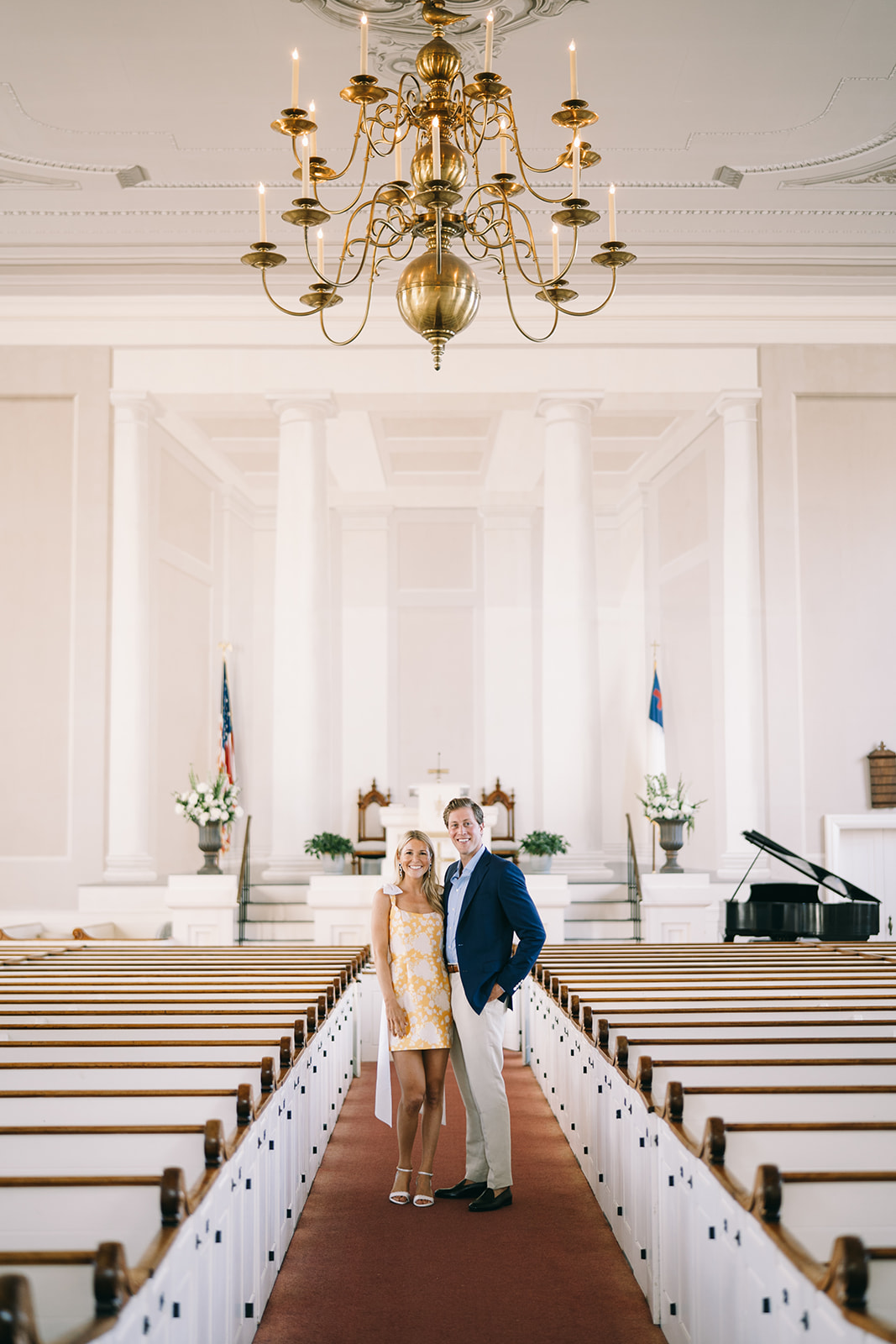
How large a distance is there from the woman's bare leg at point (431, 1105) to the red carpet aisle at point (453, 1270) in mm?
114

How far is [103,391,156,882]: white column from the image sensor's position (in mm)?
12188

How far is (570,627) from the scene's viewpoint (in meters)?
12.6

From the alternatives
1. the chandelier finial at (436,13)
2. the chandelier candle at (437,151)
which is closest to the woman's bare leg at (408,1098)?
the chandelier candle at (437,151)

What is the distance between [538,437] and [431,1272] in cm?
1172

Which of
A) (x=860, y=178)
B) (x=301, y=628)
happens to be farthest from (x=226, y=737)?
(x=860, y=178)

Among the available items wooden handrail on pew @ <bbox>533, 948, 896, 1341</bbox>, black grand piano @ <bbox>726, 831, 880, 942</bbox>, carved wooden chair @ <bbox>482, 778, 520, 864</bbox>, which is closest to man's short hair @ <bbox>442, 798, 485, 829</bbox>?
wooden handrail on pew @ <bbox>533, 948, 896, 1341</bbox>

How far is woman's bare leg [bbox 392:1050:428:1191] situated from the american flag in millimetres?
9273

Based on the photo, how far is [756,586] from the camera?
1244cm

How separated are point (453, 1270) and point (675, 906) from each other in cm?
742

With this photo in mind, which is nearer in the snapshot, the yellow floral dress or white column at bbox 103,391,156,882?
the yellow floral dress

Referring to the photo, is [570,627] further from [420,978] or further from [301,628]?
[420,978]

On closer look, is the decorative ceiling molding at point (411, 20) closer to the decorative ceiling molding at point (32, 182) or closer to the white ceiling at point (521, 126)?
the white ceiling at point (521, 126)

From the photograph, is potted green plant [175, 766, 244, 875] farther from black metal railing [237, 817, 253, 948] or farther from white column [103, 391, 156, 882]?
white column [103, 391, 156, 882]

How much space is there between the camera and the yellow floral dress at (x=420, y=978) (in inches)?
173
